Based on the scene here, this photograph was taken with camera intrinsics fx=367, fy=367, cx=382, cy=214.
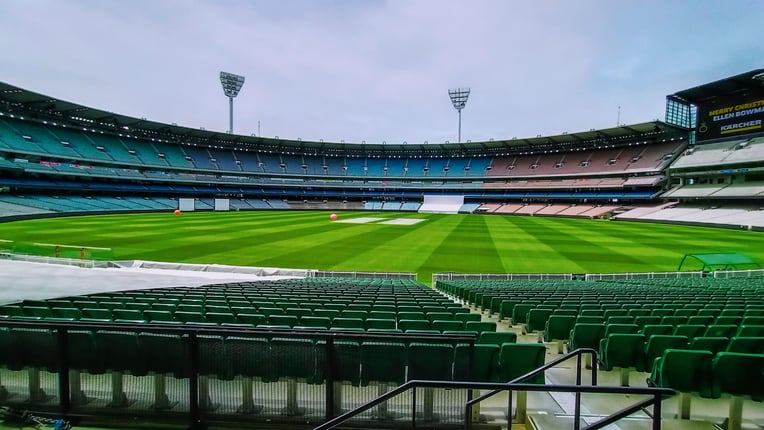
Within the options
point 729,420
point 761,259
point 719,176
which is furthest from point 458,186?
point 729,420

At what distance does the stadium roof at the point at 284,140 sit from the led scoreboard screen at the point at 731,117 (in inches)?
161

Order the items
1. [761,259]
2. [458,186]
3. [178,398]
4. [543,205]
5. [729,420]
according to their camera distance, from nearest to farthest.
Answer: [729,420] < [178,398] < [761,259] < [543,205] < [458,186]

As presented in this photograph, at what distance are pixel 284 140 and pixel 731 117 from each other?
83208mm

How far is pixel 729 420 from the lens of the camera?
3893 mm

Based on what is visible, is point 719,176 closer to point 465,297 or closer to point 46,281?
point 465,297

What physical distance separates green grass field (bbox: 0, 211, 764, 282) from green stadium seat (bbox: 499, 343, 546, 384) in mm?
16088

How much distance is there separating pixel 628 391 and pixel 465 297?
10670 millimetres

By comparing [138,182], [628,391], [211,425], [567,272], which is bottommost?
[567,272]

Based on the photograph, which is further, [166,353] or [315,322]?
[315,322]

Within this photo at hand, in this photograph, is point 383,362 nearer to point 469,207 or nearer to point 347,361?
point 347,361

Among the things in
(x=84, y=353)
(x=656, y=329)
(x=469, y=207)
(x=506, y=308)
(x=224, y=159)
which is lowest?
(x=506, y=308)

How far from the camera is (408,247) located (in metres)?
29.8

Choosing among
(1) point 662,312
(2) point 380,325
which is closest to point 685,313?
(1) point 662,312

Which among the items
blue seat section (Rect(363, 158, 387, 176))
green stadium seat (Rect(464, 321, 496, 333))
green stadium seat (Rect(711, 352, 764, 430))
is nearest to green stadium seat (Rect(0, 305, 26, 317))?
green stadium seat (Rect(464, 321, 496, 333))
